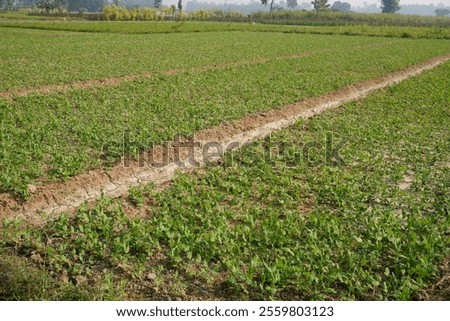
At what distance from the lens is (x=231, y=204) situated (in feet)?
23.3

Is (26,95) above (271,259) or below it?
above

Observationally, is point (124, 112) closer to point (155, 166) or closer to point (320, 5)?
point (155, 166)

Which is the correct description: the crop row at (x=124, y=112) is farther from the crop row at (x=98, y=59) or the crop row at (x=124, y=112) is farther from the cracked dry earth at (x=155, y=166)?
the crop row at (x=98, y=59)

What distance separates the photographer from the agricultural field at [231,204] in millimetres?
5086

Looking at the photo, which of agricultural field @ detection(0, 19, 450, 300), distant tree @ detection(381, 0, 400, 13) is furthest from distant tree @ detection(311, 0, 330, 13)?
agricultural field @ detection(0, 19, 450, 300)

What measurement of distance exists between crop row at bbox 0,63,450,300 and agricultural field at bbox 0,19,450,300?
2cm

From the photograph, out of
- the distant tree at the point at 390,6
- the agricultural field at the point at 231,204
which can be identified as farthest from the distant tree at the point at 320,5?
the agricultural field at the point at 231,204

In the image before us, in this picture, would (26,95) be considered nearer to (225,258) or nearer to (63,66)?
(63,66)

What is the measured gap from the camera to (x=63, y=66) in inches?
823

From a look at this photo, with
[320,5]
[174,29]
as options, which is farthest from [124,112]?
[320,5]

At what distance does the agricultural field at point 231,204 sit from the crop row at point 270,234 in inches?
0.9

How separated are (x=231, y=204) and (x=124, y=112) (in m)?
6.65

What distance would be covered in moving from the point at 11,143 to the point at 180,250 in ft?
18.8
